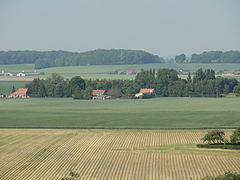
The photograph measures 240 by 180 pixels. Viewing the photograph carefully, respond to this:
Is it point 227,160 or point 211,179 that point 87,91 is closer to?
point 227,160

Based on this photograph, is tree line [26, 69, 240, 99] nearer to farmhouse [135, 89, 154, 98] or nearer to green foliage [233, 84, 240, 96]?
green foliage [233, 84, 240, 96]

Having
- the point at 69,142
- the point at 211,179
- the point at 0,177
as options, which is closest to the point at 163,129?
the point at 69,142

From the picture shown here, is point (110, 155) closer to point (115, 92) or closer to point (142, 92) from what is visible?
point (115, 92)

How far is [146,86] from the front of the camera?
449ft

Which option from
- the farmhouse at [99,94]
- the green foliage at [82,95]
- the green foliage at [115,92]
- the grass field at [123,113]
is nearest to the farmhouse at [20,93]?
the green foliage at [82,95]

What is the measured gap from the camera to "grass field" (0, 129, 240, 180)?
5088 centimetres

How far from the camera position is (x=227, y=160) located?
183ft

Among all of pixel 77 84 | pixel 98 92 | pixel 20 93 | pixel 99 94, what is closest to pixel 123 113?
pixel 99 94

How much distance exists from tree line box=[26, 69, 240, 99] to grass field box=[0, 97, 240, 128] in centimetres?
900

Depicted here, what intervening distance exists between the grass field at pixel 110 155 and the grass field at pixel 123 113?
7328 millimetres

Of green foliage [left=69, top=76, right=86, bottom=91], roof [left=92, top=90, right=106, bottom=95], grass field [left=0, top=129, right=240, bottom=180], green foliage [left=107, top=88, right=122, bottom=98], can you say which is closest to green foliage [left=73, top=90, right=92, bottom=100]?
green foliage [left=69, top=76, right=86, bottom=91]

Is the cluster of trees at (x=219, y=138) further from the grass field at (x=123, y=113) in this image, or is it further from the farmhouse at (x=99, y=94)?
the farmhouse at (x=99, y=94)

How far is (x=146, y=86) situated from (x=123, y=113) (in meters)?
42.9

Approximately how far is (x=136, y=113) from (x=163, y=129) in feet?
60.3
